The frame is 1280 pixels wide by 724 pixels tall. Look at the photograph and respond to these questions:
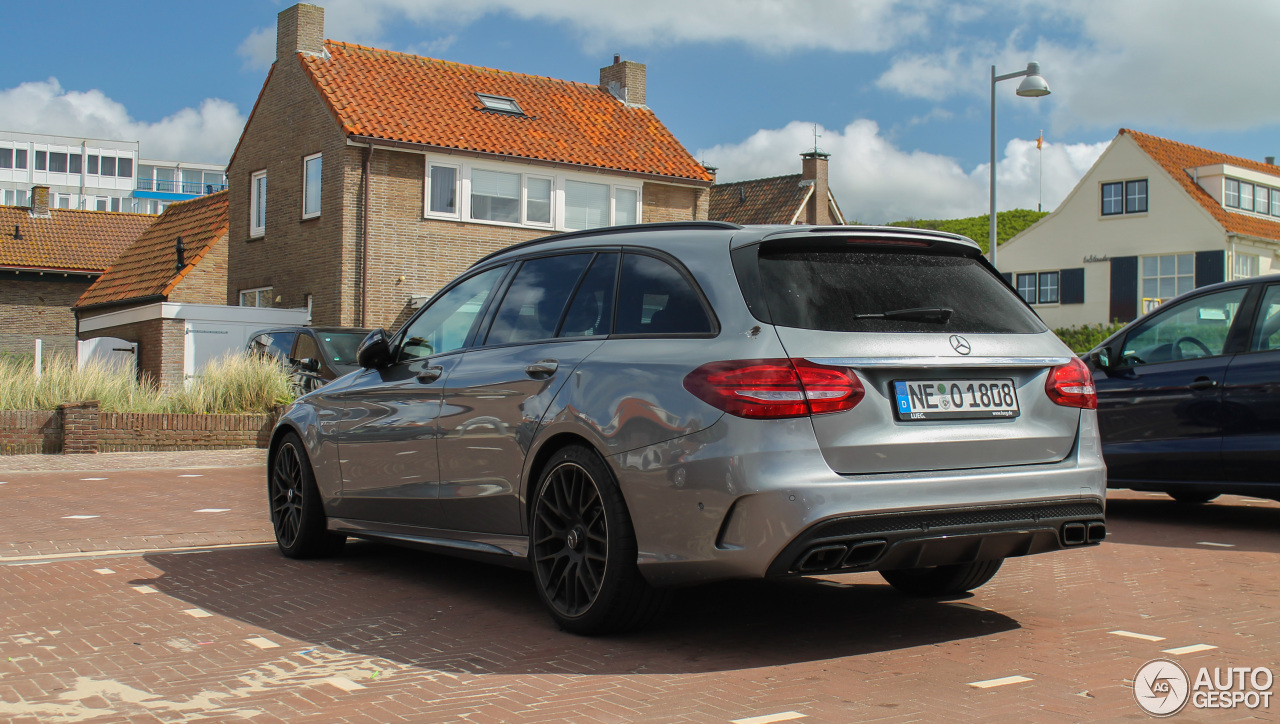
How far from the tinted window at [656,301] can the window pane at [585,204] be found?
24.9 m

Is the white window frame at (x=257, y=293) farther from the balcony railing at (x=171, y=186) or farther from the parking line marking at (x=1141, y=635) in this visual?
the balcony railing at (x=171, y=186)

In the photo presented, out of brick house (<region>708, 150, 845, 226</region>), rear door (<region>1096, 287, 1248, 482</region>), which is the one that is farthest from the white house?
rear door (<region>1096, 287, 1248, 482</region>)

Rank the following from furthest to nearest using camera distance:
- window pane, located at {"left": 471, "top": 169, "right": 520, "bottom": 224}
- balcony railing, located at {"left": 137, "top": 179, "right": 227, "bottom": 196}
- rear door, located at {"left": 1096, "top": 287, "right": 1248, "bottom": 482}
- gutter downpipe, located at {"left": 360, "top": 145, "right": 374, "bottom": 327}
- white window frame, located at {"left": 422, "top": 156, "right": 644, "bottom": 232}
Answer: balcony railing, located at {"left": 137, "top": 179, "right": 227, "bottom": 196}
window pane, located at {"left": 471, "top": 169, "right": 520, "bottom": 224}
white window frame, located at {"left": 422, "top": 156, "right": 644, "bottom": 232}
gutter downpipe, located at {"left": 360, "top": 145, "right": 374, "bottom": 327}
rear door, located at {"left": 1096, "top": 287, "right": 1248, "bottom": 482}

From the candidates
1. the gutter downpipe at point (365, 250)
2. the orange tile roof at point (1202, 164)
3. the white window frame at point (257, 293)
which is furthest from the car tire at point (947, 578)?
the orange tile roof at point (1202, 164)

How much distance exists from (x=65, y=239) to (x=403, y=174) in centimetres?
2858

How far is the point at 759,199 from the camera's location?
155ft

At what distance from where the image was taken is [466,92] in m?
30.6

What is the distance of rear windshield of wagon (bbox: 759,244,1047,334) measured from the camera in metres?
4.61

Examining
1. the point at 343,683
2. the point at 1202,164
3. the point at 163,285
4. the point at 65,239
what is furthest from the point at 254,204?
the point at 1202,164

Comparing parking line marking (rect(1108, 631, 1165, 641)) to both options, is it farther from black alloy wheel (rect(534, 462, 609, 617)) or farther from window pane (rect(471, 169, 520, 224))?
window pane (rect(471, 169, 520, 224))

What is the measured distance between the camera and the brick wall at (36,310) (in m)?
46.6

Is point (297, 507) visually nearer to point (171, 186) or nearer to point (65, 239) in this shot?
point (65, 239)

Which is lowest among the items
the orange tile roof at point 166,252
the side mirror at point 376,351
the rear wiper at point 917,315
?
the side mirror at point 376,351

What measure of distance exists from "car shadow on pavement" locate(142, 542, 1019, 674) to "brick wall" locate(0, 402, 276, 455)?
9.37m
